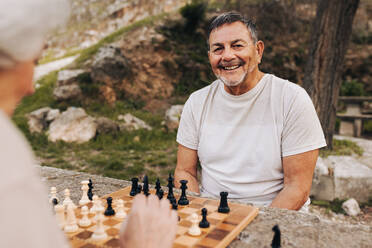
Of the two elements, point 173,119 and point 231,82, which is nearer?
point 231,82

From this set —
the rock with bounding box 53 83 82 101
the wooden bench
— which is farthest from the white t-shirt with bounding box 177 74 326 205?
the rock with bounding box 53 83 82 101

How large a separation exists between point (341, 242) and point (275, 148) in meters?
0.93

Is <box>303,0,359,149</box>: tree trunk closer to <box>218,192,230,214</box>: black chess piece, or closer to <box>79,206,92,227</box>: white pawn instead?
<box>218,192,230,214</box>: black chess piece

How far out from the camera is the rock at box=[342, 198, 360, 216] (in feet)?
14.3

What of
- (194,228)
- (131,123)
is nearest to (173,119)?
(131,123)

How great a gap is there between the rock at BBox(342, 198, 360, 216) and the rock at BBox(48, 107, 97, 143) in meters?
Answer: 5.71

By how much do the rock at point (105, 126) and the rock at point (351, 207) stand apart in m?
5.49

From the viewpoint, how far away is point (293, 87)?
2.52m

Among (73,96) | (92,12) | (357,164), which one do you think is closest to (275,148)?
(357,164)

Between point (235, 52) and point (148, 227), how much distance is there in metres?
2.00

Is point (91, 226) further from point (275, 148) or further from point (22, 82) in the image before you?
point (275, 148)

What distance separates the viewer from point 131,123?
8492 mm

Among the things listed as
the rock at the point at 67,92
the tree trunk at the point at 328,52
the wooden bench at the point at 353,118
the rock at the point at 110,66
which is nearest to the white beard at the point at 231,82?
the tree trunk at the point at 328,52

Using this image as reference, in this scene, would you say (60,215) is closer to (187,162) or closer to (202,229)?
(202,229)
